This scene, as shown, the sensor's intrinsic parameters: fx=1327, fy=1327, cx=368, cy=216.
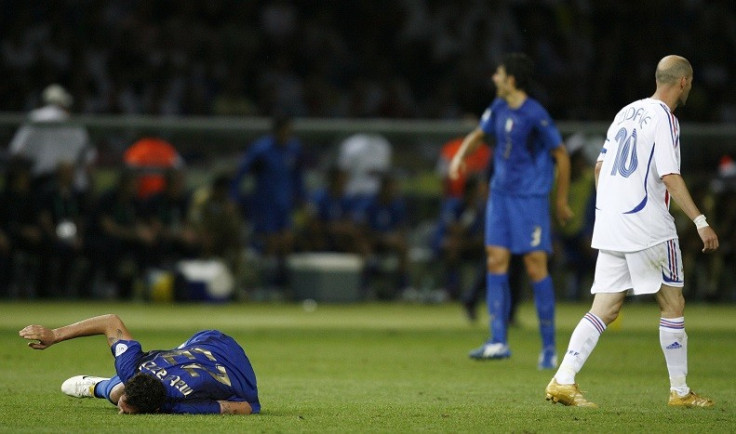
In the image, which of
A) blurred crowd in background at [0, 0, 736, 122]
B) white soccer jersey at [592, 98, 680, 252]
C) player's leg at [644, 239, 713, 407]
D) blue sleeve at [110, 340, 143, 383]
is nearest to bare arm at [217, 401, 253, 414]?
blue sleeve at [110, 340, 143, 383]

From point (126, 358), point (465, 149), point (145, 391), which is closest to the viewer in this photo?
point (145, 391)

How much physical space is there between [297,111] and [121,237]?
5243 mm

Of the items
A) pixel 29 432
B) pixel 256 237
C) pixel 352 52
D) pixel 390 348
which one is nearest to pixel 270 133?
pixel 256 237

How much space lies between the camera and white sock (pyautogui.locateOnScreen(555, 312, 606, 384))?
8.36 meters

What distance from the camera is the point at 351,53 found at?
82.4ft

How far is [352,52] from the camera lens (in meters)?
25.2

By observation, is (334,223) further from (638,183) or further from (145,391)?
(145,391)

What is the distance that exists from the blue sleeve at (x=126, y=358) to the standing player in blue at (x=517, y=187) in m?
4.68

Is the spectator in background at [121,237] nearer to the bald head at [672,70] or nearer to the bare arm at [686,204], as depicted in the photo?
the bald head at [672,70]

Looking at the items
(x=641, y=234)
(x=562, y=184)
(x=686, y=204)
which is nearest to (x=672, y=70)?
(x=686, y=204)

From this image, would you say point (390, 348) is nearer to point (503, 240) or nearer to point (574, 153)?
point (503, 240)

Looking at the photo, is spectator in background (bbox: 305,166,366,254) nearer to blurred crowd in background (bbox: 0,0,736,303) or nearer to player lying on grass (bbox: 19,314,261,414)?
blurred crowd in background (bbox: 0,0,736,303)

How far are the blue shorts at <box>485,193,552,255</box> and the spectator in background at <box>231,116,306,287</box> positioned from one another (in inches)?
334

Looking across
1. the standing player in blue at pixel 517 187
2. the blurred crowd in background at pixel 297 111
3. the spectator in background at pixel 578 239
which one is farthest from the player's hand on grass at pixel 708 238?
the spectator in background at pixel 578 239
